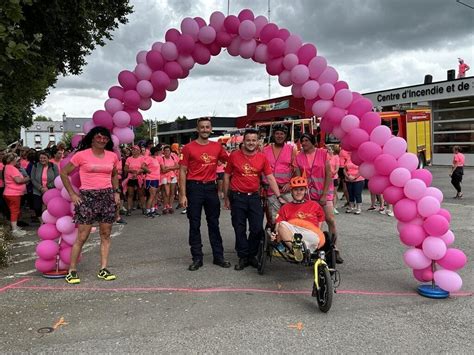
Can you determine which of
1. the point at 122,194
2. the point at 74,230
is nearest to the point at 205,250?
the point at 74,230

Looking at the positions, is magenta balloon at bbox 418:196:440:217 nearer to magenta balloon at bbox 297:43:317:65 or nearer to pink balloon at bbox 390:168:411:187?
pink balloon at bbox 390:168:411:187

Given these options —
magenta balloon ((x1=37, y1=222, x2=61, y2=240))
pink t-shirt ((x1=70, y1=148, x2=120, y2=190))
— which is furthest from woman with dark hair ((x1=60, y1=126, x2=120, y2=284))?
magenta balloon ((x1=37, y1=222, x2=61, y2=240))

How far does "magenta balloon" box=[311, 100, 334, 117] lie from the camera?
224 inches

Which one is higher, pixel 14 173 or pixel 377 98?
pixel 377 98

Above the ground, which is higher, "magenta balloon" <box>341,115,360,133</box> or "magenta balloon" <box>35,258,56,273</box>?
"magenta balloon" <box>341,115,360,133</box>

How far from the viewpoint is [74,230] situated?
223 inches

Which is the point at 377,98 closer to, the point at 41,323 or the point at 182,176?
the point at 182,176

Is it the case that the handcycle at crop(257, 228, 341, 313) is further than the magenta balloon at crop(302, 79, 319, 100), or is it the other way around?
the magenta balloon at crop(302, 79, 319, 100)

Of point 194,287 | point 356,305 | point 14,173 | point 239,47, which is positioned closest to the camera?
point 356,305

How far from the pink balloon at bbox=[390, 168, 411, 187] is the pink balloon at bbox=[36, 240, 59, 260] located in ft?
13.8

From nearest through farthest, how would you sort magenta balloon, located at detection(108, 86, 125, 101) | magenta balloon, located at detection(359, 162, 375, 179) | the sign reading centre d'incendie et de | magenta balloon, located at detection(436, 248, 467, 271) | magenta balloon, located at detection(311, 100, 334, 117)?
magenta balloon, located at detection(436, 248, 467, 271) → magenta balloon, located at detection(359, 162, 375, 179) → magenta balloon, located at detection(311, 100, 334, 117) → magenta balloon, located at detection(108, 86, 125, 101) → the sign reading centre d'incendie et de

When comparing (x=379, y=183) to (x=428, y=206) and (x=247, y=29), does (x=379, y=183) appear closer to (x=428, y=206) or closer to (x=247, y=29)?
(x=428, y=206)

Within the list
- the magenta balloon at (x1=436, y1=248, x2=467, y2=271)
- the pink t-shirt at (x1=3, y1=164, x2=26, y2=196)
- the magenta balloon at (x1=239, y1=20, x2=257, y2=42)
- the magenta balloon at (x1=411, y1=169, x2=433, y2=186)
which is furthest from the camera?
the pink t-shirt at (x1=3, y1=164, x2=26, y2=196)

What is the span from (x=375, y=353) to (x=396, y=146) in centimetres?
254
